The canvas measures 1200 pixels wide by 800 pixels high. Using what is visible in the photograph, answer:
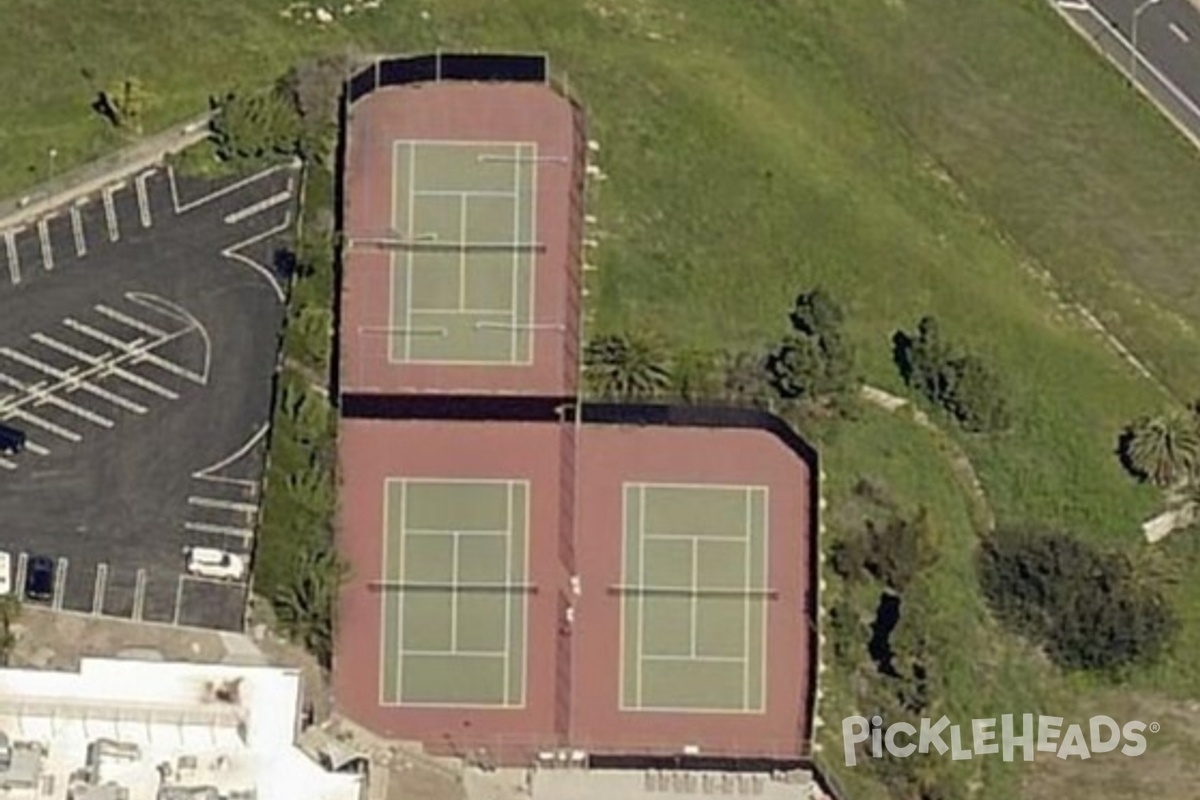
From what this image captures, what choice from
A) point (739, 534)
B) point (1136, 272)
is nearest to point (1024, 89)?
point (1136, 272)

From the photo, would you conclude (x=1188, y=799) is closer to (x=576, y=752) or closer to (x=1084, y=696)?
(x=1084, y=696)

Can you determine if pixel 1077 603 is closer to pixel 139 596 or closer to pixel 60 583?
pixel 139 596

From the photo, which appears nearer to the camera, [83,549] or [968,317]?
[83,549]

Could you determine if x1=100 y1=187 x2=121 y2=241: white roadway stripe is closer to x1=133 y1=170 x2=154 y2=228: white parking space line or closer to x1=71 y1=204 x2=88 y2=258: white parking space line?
x1=133 y1=170 x2=154 y2=228: white parking space line

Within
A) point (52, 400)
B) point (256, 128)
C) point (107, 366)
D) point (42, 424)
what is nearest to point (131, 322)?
point (107, 366)

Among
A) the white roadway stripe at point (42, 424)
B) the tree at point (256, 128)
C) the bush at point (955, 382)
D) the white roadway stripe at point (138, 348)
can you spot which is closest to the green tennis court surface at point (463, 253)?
the tree at point (256, 128)

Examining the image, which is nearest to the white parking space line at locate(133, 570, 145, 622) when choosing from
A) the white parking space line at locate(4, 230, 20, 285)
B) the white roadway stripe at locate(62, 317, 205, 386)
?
the white roadway stripe at locate(62, 317, 205, 386)
